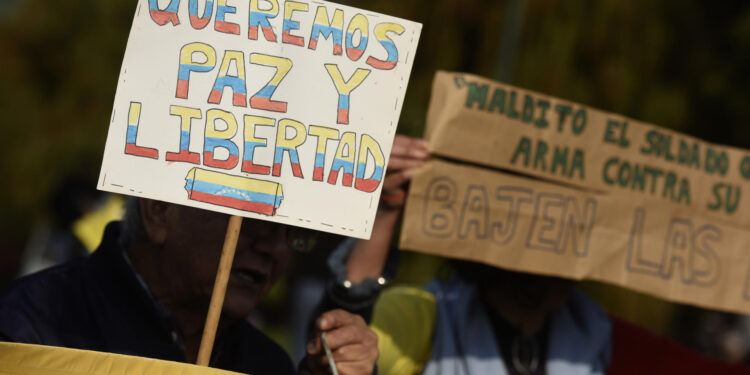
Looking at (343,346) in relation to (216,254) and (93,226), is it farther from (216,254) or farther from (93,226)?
(93,226)

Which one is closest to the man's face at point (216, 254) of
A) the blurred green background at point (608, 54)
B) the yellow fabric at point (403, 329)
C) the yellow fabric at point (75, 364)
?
the yellow fabric at point (75, 364)

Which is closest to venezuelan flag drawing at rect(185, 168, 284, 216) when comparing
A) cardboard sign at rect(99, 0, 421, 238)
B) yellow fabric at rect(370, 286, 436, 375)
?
cardboard sign at rect(99, 0, 421, 238)

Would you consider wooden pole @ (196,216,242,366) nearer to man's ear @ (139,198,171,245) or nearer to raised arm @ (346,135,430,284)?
man's ear @ (139,198,171,245)

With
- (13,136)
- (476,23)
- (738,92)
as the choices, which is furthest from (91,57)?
(738,92)

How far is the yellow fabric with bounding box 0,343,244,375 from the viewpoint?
202 cm

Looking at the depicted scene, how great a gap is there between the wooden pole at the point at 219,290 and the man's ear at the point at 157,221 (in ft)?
0.68

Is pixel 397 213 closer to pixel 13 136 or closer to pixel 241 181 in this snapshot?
pixel 241 181

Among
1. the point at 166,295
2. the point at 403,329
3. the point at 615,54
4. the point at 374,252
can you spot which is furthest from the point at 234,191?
the point at 615,54

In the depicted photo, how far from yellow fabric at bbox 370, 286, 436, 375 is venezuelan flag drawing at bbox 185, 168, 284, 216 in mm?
655

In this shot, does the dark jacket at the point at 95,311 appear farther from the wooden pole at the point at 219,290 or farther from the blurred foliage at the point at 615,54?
the blurred foliage at the point at 615,54

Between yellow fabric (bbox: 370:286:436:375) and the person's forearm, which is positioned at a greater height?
the person's forearm

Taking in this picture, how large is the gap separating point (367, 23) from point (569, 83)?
3.73m

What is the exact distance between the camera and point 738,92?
599cm

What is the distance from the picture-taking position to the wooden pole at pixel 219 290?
83.1 inches
